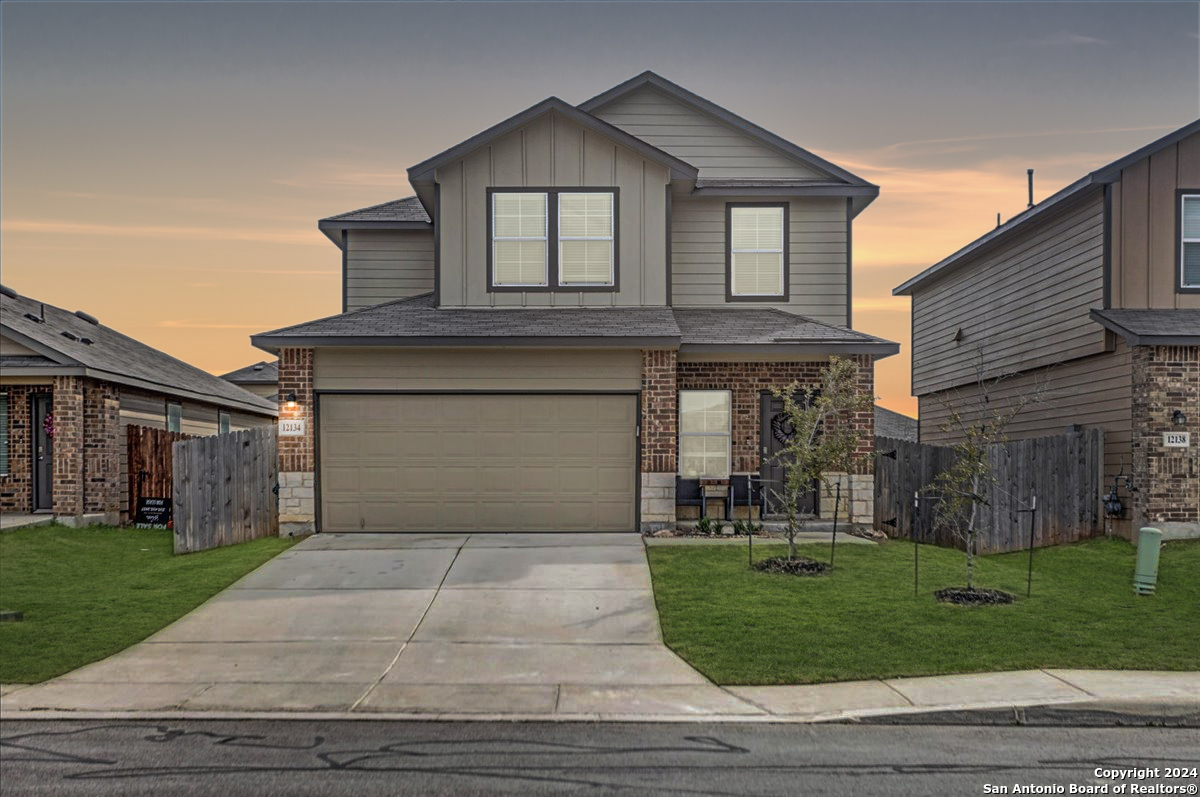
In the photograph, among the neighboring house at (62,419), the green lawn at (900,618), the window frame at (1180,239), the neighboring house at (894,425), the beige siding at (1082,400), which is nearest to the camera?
the green lawn at (900,618)

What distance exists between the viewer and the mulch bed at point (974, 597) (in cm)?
1164

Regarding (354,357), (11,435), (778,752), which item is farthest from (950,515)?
(11,435)

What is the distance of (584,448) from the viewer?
16.7 m

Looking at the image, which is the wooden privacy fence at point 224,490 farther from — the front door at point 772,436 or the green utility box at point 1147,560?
the green utility box at point 1147,560

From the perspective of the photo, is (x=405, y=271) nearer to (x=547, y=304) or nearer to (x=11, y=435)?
(x=547, y=304)

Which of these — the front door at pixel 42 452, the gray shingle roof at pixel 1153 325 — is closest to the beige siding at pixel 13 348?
the front door at pixel 42 452

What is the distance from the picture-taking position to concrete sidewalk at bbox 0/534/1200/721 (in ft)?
26.9

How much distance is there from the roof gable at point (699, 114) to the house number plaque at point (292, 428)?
8.78 metres

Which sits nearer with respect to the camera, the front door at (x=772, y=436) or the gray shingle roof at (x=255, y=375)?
the front door at (x=772, y=436)

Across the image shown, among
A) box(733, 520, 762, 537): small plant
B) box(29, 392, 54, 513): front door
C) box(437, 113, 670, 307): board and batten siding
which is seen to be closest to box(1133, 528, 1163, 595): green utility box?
box(733, 520, 762, 537): small plant

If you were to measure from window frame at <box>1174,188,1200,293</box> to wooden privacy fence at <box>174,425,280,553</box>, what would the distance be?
652 inches

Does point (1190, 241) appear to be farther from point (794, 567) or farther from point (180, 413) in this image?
point (180, 413)

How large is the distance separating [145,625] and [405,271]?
10737 millimetres

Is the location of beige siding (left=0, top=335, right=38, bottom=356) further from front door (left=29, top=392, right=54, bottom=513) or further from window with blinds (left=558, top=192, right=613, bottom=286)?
window with blinds (left=558, top=192, right=613, bottom=286)
